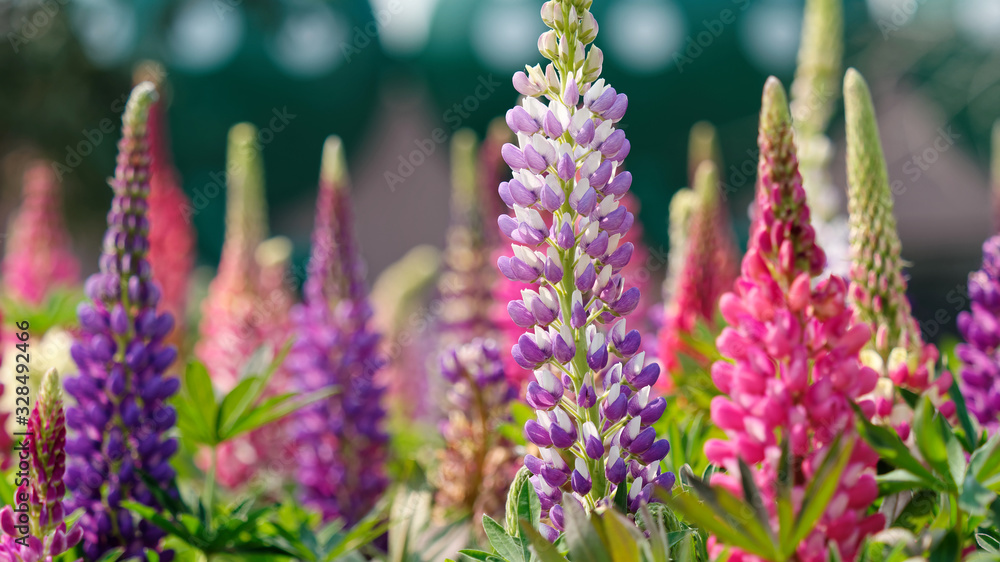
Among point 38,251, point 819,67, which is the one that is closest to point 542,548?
point 819,67

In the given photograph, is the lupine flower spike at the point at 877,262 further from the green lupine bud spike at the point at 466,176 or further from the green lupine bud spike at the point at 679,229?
the green lupine bud spike at the point at 466,176

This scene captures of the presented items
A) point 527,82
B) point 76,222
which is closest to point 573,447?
point 527,82

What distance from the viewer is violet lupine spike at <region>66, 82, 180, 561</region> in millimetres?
1587

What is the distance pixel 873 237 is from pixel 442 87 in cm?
470

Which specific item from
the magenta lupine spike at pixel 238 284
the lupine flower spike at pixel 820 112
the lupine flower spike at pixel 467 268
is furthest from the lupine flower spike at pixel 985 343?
the magenta lupine spike at pixel 238 284

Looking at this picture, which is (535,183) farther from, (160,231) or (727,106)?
(727,106)

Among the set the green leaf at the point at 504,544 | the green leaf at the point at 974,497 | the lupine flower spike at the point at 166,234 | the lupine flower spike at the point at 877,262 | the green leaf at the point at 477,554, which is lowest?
the green leaf at the point at 477,554

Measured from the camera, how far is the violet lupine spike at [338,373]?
2357 millimetres

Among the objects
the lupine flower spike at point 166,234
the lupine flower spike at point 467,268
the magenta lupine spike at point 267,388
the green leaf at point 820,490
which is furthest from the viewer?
the lupine flower spike at point 166,234

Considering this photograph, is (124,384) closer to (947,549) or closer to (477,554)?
(477,554)

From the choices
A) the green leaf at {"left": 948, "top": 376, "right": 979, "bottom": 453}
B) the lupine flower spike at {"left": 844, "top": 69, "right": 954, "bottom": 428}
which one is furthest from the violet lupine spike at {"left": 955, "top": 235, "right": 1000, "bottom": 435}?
the green leaf at {"left": 948, "top": 376, "right": 979, "bottom": 453}

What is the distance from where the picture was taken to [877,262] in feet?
4.93

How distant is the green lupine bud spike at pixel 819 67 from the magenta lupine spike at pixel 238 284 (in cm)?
231

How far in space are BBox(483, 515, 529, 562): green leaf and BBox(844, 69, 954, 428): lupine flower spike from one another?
714mm
